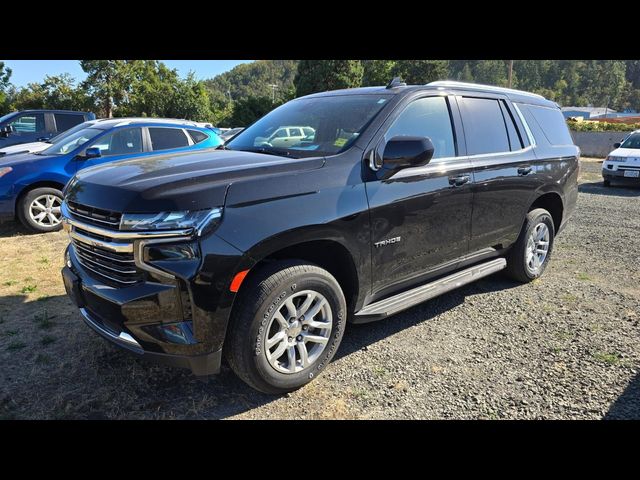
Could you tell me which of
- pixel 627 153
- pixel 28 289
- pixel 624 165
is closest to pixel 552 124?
pixel 28 289

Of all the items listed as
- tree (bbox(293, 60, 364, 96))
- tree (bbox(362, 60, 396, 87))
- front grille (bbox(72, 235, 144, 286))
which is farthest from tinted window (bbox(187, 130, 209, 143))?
tree (bbox(362, 60, 396, 87))

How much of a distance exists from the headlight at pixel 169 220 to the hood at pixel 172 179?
3cm

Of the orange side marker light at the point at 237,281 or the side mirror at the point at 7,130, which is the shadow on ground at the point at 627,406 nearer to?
the orange side marker light at the point at 237,281

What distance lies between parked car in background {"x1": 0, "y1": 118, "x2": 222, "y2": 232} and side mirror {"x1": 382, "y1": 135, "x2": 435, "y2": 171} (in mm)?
3878

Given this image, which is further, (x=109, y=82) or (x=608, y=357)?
(x=109, y=82)

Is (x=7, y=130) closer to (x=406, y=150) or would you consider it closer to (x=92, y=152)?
(x=92, y=152)

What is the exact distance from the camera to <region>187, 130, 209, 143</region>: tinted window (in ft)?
26.8


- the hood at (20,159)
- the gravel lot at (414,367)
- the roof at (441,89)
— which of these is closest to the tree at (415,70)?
the hood at (20,159)

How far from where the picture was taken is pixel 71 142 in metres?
7.50

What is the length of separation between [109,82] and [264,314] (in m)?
41.9

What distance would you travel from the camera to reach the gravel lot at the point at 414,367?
2.86m
